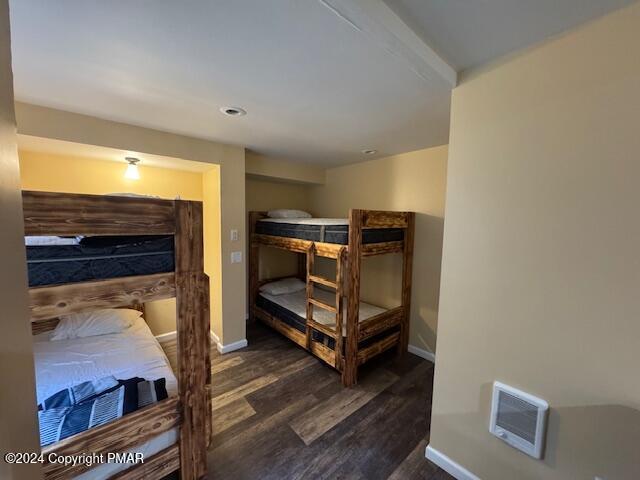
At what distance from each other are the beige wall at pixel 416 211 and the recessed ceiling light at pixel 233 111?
1.90 m

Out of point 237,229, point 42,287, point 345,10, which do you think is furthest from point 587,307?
point 237,229

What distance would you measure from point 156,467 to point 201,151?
7.89 feet

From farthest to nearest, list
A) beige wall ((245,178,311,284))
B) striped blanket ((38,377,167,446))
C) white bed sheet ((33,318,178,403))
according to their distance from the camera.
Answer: beige wall ((245,178,311,284)) → white bed sheet ((33,318,178,403)) → striped blanket ((38,377,167,446))

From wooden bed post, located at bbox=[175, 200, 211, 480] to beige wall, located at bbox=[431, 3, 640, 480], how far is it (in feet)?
4.74

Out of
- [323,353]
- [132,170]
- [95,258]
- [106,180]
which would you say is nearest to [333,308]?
[323,353]

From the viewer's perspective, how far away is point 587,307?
1.06 m

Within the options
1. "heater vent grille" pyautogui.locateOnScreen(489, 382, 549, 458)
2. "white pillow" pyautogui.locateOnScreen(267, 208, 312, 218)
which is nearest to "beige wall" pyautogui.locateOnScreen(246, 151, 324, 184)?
"white pillow" pyautogui.locateOnScreen(267, 208, 312, 218)

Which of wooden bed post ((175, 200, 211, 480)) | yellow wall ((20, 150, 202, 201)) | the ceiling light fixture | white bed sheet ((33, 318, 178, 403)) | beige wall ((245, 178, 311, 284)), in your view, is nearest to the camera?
wooden bed post ((175, 200, 211, 480))

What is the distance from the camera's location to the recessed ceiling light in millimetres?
1751

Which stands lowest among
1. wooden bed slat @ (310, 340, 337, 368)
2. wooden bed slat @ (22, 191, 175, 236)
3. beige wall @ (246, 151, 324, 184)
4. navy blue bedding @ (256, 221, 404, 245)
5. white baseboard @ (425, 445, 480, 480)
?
white baseboard @ (425, 445, 480, 480)

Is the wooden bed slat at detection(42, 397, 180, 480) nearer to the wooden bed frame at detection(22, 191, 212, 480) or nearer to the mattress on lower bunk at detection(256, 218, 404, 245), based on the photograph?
the wooden bed frame at detection(22, 191, 212, 480)

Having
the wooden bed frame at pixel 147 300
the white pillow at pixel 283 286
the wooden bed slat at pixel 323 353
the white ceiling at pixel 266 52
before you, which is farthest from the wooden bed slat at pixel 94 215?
the white pillow at pixel 283 286

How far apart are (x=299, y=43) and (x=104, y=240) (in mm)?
1250

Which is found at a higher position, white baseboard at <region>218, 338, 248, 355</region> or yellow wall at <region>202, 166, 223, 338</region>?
yellow wall at <region>202, 166, 223, 338</region>
